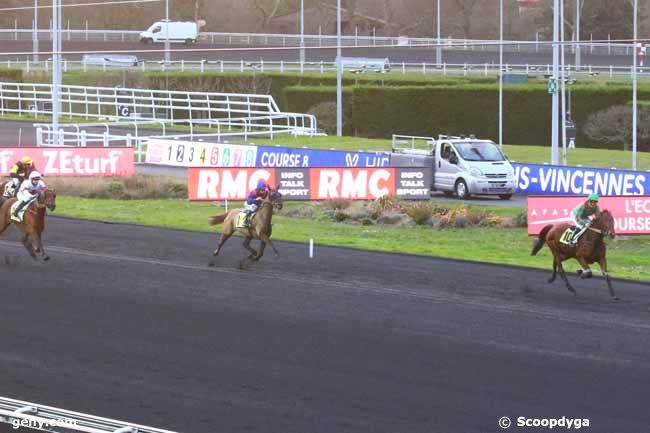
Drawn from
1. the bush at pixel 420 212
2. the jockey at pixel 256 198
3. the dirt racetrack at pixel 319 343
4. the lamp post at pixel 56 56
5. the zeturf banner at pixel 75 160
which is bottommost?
the dirt racetrack at pixel 319 343

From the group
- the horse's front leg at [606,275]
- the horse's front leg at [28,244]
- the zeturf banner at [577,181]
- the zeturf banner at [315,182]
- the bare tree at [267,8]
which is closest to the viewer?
the horse's front leg at [606,275]

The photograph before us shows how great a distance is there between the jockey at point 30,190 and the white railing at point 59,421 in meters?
9.76

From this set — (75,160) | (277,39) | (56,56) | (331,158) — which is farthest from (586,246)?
(277,39)

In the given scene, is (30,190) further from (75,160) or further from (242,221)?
(75,160)

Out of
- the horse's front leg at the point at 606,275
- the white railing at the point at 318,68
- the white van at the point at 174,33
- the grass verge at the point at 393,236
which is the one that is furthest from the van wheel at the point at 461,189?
the white van at the point at 174,33

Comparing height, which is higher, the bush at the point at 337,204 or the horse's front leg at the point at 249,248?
the bush at the point at 337,204

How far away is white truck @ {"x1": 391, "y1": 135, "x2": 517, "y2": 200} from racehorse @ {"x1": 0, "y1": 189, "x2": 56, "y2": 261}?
1560 cm

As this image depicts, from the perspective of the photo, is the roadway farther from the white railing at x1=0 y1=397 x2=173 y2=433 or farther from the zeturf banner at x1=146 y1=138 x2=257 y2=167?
the white railing at x1=0 y1=397 x2=173 y2=433

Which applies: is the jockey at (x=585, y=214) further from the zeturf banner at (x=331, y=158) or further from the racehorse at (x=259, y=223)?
the zeturf banner at (x=331, y=158)

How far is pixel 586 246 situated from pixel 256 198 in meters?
5.31

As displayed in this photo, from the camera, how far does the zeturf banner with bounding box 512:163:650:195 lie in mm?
29688

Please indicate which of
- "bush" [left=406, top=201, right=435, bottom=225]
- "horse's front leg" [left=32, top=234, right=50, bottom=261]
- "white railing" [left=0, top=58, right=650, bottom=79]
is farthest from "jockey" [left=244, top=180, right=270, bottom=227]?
"white railing" [left=0, top=58, right=650, bottom=79]

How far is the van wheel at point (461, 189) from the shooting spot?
1300 inches

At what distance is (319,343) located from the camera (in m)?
14.3
